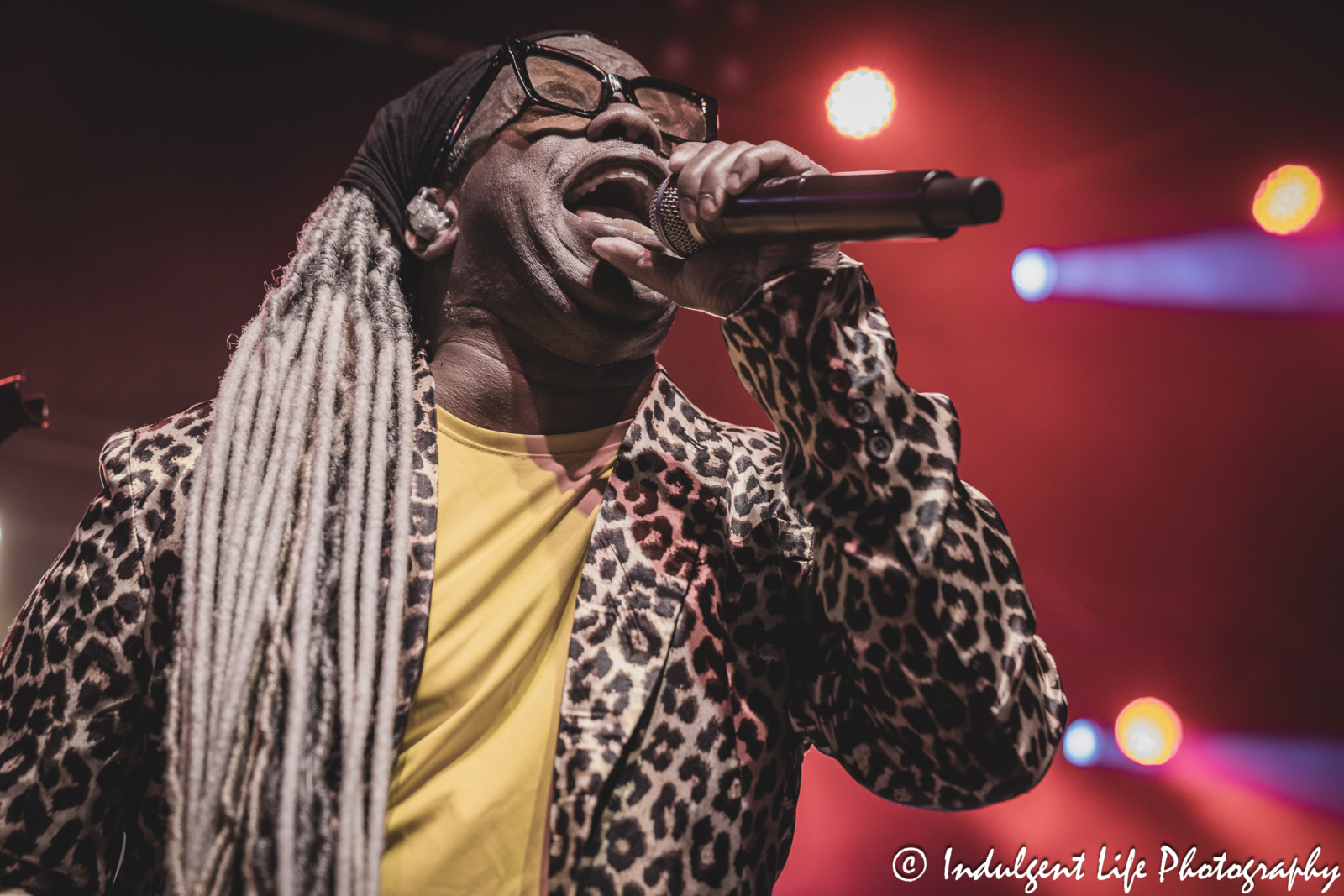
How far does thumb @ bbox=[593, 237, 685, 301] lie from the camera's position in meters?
1.42

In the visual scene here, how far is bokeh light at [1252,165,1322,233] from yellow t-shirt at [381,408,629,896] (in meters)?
3.56

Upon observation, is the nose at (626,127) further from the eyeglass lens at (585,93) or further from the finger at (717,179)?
the finger at (717,179)

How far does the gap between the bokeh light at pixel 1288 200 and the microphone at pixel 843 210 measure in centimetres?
357

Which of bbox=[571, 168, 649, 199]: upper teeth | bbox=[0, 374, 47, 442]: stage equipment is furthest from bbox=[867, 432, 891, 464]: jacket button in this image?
bbox=[0, 374, 47, 442]: stage equipment

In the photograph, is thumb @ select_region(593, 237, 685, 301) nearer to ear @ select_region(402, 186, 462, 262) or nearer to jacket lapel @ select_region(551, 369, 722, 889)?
jacket lapel @ select_region(551, 369, 722, 889)

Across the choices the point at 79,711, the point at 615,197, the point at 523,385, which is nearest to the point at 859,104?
the point at 615,197

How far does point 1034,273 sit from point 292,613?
344 cm

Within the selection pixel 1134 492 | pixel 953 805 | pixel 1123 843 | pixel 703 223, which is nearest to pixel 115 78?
pixel 703 223

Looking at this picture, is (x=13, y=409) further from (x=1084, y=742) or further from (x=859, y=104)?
(x=1084, y=742)

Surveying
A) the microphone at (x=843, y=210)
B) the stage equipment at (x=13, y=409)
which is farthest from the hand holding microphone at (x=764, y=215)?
the stage equipment at (x=13, y=409)

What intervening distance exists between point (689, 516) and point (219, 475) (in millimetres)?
784

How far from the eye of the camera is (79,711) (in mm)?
1293

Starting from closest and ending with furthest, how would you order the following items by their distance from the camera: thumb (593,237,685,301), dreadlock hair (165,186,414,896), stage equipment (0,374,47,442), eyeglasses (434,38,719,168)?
dreadlock hair (165,186,414,896) → thumb (593,237,685,301) → eyeglasses (434,38,719,168) → stage equipment (0,374,47,442)

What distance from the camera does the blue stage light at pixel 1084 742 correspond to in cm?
367
